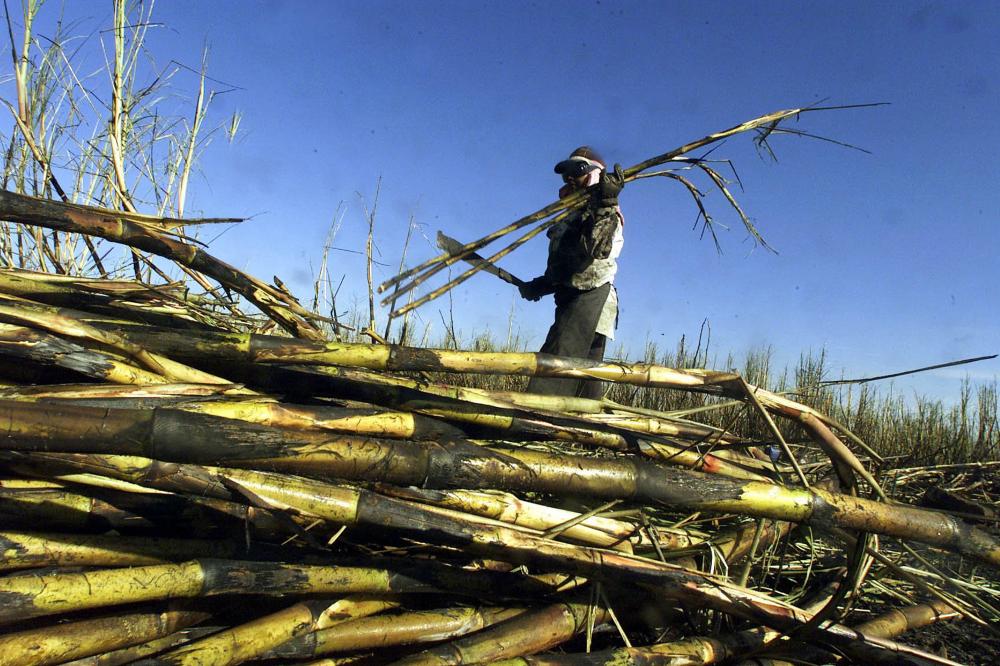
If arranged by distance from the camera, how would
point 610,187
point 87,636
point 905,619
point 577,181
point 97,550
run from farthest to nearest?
1. point 577,181
2. point 610,187
3. point 905,619
4. point 97,550
5. point 87,636

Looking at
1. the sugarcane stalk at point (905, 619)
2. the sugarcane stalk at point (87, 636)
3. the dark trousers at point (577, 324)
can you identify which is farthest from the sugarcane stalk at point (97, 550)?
the dark trousers at point (577, 324)

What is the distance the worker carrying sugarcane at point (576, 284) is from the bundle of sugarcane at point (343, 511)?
1859 millimetres

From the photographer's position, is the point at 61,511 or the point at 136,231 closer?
the point at 61,511

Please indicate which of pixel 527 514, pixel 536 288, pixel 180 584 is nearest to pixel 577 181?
pixel 536 288

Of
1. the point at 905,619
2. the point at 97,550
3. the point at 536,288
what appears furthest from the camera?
the point at 536,288

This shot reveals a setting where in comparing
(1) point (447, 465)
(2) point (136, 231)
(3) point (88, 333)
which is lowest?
(1) point (447, 465)

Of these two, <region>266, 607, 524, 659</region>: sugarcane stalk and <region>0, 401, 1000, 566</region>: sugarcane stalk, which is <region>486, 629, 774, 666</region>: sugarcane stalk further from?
<region>0, 401, 1000, 566</region>: sugarcane stalk

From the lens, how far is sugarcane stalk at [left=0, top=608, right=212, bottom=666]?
1.04 meters

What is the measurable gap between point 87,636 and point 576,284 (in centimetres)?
287

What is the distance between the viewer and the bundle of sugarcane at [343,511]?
45.8 inches

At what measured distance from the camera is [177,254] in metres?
1.69

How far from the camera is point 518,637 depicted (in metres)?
1.38

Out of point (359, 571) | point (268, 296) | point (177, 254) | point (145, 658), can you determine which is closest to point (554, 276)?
point (268, 296)

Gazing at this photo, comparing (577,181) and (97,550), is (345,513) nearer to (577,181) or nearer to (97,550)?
(97,550)
